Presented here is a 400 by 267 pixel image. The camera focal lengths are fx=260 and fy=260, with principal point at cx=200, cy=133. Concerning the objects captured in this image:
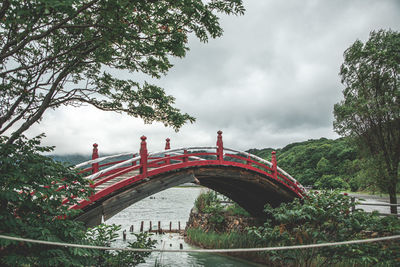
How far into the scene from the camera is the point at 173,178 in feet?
31.6

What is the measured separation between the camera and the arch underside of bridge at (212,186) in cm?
772

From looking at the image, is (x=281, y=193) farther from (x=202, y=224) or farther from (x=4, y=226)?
(x=4, y=226)

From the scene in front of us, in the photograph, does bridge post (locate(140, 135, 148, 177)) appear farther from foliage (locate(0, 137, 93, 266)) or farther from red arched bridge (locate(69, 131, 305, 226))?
foliage (locate(0, 137, 93, 266))

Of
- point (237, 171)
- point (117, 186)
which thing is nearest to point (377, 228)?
point (237, 171)

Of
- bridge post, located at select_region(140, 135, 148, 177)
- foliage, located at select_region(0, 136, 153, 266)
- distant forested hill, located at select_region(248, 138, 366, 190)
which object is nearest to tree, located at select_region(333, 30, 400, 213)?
bridge post, located at select_region(140, 135, 148, 177)

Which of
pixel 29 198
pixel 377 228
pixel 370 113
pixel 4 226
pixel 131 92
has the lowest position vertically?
pixel 377 228

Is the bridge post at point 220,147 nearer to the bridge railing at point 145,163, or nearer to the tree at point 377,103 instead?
the bridge railing at point 145,163

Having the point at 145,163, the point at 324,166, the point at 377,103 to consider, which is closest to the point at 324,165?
the point at 324,166

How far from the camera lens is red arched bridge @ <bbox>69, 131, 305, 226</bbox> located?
7.66 meters

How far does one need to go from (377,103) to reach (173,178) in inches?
474

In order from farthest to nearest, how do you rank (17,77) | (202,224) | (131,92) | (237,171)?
(202,224), (237,171), (131,92), (17,77)

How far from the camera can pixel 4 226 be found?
4.17 metres

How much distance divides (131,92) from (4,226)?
15.9 feet

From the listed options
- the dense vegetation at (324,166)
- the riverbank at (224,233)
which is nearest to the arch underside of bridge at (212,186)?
the riverbank at (224,233)
